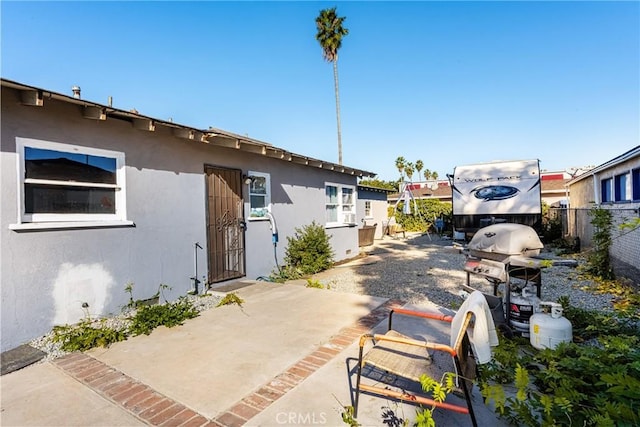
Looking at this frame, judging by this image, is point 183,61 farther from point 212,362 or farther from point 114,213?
point 212,362

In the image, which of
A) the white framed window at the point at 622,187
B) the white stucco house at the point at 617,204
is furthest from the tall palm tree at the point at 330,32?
the white framed window at the point at 622,187

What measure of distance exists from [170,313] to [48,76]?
23.2ft

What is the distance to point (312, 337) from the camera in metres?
3.97

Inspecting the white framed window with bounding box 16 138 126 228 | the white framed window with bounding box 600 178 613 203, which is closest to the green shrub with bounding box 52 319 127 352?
the white framed window with bounding box 16 138 126 228

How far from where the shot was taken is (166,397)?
105 inches

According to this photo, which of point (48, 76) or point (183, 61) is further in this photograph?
point (183, 61)

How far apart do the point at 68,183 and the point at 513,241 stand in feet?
19.7

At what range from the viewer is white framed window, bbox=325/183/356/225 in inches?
426

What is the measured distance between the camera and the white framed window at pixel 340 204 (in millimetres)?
10821

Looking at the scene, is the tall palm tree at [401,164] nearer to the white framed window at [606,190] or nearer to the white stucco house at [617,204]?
the white stucco house at [617,204]

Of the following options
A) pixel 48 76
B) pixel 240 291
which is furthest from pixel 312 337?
pixel 48 76

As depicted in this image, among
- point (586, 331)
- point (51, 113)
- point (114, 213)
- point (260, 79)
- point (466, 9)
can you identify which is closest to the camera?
point (586, 331)

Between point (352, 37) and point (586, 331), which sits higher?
point (352, 37)

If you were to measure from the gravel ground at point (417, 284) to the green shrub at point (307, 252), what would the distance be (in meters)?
0.33
